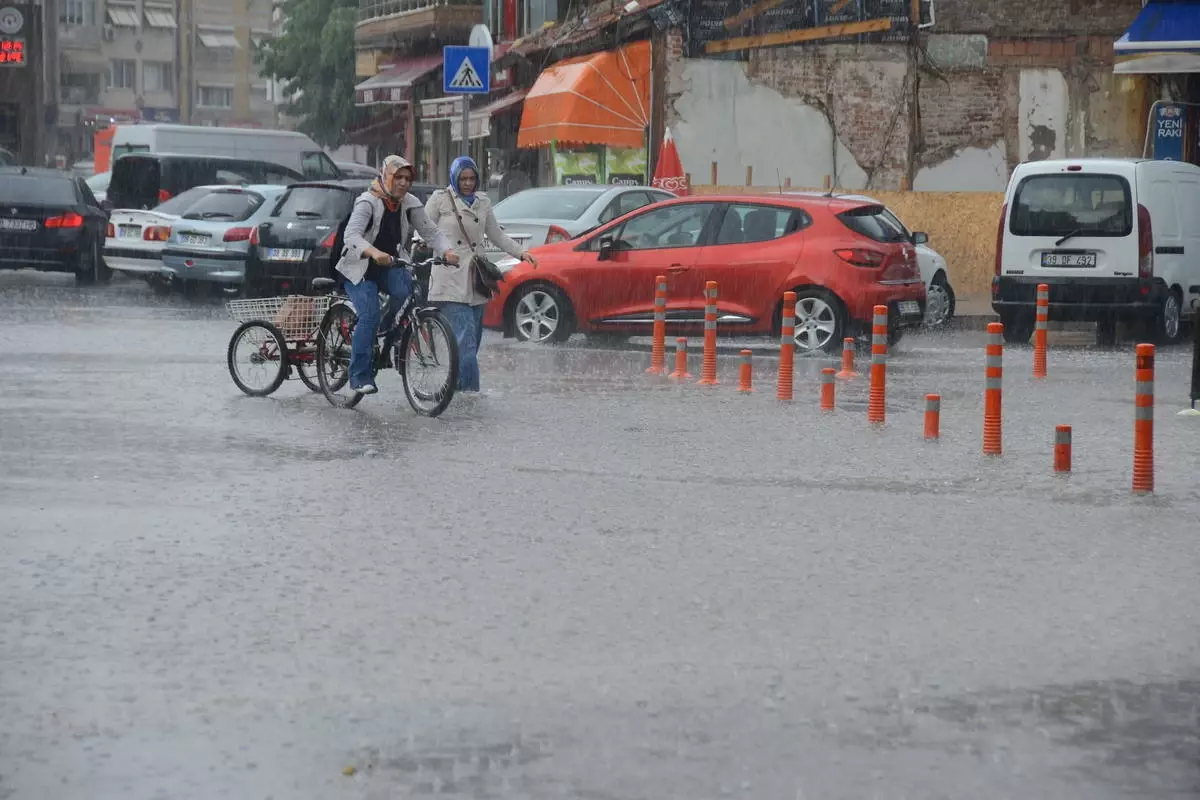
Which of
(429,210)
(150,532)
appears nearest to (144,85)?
(429,210)

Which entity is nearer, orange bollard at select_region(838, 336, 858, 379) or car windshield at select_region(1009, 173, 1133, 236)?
orange bollard at select_region(838, 336, 858, 379)

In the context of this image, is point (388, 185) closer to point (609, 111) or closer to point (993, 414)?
point (993, 414)

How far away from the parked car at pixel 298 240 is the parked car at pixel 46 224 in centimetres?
521

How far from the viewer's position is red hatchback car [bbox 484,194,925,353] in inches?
853

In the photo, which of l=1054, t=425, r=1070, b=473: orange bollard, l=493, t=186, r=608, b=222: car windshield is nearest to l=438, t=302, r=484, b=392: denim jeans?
l=1054, t=425, r=1070, b=473: orange bollard

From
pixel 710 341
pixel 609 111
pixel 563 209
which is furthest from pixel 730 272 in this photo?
pixel 609 111

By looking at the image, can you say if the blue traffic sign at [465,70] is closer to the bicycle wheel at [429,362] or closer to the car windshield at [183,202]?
the car windshield at [183,202]

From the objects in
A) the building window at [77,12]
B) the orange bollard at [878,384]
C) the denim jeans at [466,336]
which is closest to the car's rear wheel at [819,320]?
the denim jeans at [466,336]

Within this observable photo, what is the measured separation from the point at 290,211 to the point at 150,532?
17483 millimetres

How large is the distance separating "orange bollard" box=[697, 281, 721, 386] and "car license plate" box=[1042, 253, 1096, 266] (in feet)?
20.2

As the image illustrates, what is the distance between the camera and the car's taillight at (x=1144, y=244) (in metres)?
23.4

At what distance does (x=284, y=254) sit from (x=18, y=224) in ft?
19.9

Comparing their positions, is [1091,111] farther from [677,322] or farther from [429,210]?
[429,210]

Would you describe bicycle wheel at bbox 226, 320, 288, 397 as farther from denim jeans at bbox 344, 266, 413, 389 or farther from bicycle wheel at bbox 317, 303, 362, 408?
denim jeans at bbox 344, 266, 413, 389
